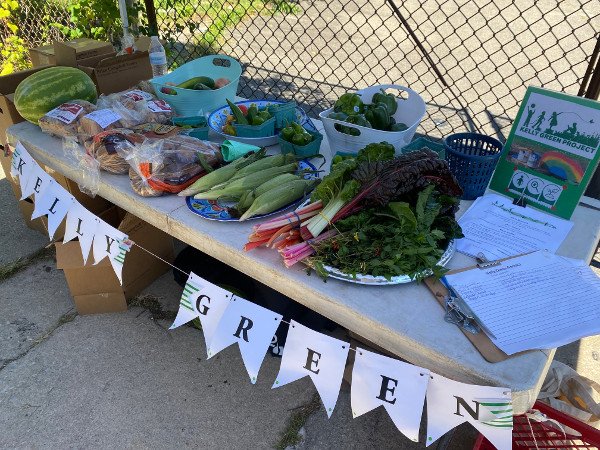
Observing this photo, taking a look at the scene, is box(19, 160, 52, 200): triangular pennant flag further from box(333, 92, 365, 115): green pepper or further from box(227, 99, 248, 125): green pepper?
box(333, 92, 365, 115): green pepper

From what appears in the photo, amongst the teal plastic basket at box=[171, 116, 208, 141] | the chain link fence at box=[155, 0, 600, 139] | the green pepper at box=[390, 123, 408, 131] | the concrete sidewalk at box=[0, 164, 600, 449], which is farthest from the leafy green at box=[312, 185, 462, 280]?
the chain link fence at box=[155, 0, 600, 139]

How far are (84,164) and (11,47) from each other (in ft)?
15.6

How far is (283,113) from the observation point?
256 cm

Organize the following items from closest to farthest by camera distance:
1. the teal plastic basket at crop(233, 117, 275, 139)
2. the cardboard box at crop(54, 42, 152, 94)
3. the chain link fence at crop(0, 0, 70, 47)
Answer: the teal plastic basket at crop(233, 117, 275, 139) → the cardboard box at crop(54, 42, 152, 94) → the chain link fence at crop(0, 0, 70, 47)

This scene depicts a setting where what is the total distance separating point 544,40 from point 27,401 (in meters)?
8.03

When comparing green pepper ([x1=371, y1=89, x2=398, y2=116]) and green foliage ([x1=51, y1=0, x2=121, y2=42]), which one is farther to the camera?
green foliage ([x1=51, y1=0, x2=121, y2=42])

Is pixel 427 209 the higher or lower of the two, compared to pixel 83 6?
higher

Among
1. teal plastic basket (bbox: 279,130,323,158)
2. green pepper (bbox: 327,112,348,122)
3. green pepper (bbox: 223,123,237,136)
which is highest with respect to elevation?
green pepper (bbox: 327,112,348,122)

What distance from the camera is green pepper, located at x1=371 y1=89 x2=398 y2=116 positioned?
2.39 meters

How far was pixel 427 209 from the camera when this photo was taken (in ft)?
5.75

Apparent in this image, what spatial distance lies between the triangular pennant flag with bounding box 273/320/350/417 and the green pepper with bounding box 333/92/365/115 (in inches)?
44.8

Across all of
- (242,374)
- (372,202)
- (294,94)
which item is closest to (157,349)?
(242,374)

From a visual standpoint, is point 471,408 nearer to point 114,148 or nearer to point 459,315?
point 459,315

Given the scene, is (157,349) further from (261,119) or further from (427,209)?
(427,209)
